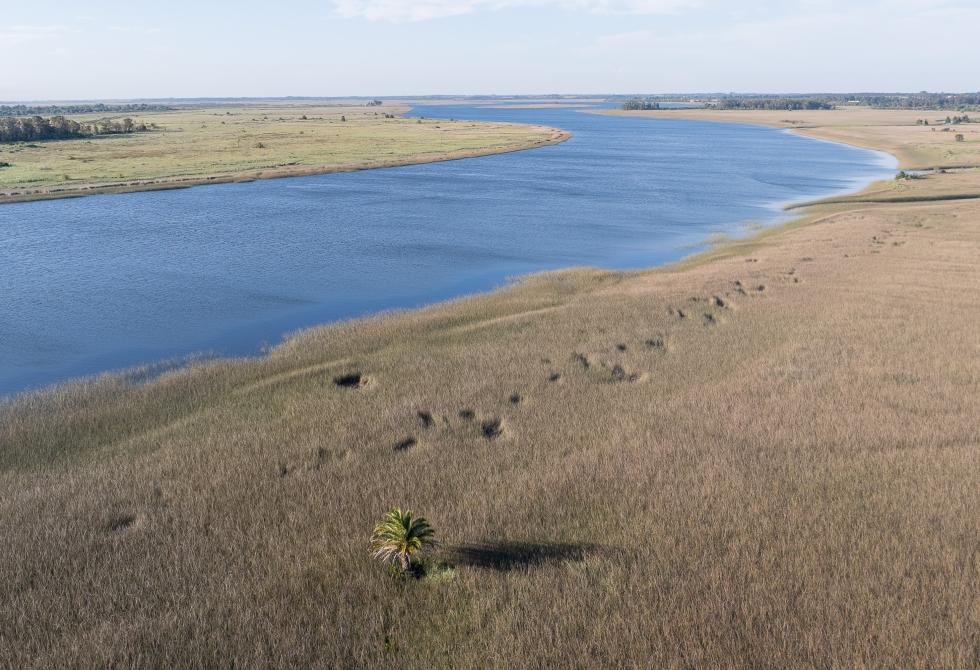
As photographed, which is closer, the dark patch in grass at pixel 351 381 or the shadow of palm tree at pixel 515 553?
the shadow of palm tree at pixel 515 553

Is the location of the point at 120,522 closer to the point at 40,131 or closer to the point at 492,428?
the point at 492,428

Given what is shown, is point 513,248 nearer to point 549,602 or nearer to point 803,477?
point 803,477

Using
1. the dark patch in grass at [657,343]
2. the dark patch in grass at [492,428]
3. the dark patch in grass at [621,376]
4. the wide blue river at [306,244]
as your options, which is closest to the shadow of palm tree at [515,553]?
the dark patch in grass at [492,428]

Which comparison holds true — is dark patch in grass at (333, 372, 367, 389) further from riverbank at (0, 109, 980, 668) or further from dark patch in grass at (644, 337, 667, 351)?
dark patch in grass at (644, 337, 667, 351)

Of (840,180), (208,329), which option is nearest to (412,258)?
(208,329)

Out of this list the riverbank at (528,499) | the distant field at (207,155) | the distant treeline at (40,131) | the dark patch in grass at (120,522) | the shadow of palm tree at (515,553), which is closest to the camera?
the riverbank at (528,499)

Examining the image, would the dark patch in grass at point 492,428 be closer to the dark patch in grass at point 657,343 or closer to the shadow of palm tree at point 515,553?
the shadow of palm tree at point 515,553
